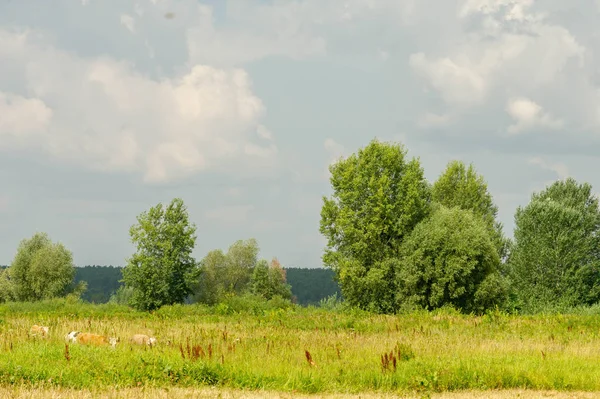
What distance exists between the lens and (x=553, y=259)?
61938 mm

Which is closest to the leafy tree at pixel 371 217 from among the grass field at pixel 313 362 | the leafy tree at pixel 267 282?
the grass field at pixel 313 362

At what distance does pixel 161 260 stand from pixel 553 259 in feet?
136

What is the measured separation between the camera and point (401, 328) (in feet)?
97.5

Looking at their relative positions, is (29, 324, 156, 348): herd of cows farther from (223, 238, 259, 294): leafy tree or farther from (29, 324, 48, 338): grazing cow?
(223, 238, 259, 294): leafy tree

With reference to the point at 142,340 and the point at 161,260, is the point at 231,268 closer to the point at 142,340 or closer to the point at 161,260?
the point at 161,260

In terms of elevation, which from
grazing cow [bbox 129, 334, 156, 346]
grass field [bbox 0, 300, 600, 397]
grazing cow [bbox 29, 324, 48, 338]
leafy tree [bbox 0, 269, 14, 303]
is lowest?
grass field [bbox 0, 300, 600, 397]

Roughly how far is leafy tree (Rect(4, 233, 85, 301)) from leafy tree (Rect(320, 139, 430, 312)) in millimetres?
48375

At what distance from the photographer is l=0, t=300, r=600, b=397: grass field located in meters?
16.0

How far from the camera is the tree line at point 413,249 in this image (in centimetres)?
4891

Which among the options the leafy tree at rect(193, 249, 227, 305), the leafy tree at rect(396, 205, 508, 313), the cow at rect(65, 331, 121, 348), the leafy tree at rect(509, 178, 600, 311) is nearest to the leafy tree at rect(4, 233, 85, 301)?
the leafy tree at rect(193, 249, 227, 305)

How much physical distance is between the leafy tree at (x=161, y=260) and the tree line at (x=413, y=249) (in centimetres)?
12

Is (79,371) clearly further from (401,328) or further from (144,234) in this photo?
(144,234)

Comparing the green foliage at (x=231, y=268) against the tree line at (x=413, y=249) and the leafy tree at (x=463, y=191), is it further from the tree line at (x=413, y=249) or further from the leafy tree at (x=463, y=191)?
the leafy tree at (x=463, y=191)

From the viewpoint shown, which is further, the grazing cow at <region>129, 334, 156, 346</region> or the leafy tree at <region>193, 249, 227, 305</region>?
the leafy tree at <region>193, 249, 227, 305</region>
